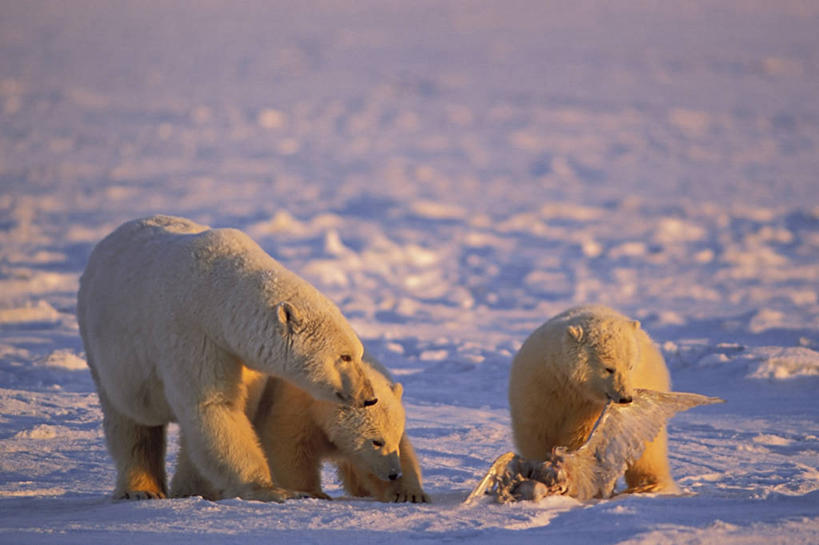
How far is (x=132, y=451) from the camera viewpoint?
5.67 m

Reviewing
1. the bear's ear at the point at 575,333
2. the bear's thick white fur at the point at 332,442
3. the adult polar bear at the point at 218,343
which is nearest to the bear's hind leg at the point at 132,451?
the bear's thick white fur at the point at 332,442

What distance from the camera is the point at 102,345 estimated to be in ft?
17.5

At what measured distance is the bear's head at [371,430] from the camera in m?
5.21

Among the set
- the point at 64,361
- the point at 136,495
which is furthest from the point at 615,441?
the point at 64,361

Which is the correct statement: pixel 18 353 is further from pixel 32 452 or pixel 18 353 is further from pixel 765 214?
pixel 765 214

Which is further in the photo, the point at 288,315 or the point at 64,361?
the point at 64,361

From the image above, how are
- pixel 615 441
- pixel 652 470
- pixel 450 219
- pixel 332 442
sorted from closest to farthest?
pixel 615 441 → pixel 332 442 → pixel 652 470 → pixel 450 219

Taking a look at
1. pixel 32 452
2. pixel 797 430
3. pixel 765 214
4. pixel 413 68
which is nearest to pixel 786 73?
pixel 413 68

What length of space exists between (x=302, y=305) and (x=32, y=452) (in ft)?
8.67

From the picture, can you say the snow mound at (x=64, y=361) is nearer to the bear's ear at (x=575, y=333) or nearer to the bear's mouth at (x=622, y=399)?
the bear's ear at (x=575, y=333)

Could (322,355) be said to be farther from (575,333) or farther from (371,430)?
(575,333)

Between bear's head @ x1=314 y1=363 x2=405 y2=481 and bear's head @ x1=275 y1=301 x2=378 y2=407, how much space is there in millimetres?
302

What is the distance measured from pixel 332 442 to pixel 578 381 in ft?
4.25

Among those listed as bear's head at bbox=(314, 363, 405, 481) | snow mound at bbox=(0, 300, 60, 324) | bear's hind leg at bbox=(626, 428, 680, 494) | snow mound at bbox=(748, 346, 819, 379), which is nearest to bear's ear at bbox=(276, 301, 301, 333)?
bear's head at bbox=(314, 363, 405, 481)
